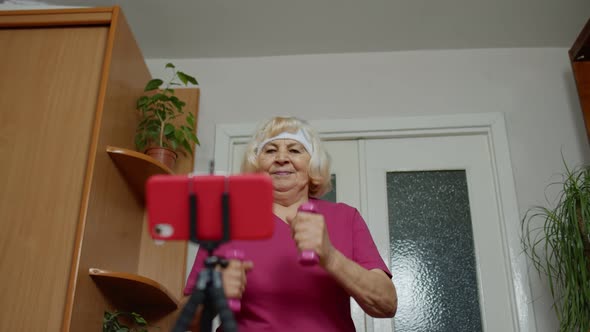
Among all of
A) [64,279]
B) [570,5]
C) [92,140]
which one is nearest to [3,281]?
[64,279]

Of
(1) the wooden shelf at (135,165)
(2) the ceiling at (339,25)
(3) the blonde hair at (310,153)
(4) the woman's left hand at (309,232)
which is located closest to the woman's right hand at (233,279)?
(4) the woman's left hand at (309,232)

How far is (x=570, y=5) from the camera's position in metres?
2.21

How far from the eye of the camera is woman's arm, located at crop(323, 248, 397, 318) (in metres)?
1.00

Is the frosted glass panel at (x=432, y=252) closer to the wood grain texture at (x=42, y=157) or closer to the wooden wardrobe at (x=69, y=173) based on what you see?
the wooden wardrobe at (x=69, y=173)

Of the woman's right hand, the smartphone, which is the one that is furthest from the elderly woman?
the smartphone

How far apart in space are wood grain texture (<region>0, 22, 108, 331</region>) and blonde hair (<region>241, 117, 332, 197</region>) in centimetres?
55

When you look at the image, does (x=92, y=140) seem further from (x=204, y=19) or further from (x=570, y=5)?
(x=570, y=5)

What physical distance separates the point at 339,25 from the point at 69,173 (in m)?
1.27

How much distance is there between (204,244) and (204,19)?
1.81 m

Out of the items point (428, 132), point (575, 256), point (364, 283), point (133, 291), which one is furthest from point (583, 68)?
point (133, 291)

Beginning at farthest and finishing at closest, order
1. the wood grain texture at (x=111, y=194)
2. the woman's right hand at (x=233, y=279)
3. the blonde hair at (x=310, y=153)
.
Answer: the wood grain texture at (x=111, y=194)
the blonde hair at (x=310, y=153)
the woman's right hand at (x=233, y=279)

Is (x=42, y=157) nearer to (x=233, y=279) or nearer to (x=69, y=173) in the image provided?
(x=69, y=173)

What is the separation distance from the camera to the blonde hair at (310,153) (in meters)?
1.42

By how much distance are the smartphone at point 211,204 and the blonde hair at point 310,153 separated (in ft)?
2.45
